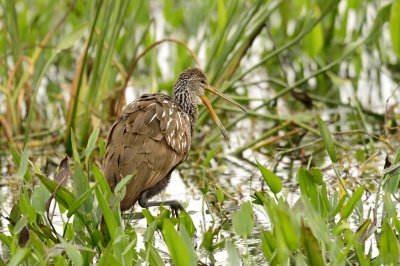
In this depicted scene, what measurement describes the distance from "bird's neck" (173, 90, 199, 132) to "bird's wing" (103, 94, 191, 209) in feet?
1.28

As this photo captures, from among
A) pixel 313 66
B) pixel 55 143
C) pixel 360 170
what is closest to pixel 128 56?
pixel 313 66

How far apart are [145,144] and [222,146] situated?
2.48 metres

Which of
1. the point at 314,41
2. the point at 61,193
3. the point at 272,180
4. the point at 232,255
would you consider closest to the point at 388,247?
the point at 232,255

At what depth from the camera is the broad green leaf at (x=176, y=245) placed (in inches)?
156

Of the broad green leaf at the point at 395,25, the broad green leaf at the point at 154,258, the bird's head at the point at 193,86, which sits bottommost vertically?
the broad green leaf at the point at 154,258

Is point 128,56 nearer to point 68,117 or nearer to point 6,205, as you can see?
point 68,117

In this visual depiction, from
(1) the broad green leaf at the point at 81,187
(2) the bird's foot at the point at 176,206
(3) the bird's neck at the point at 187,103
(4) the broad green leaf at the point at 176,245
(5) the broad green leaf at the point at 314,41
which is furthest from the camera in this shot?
(5) the broad green leaf at the point at 314,41

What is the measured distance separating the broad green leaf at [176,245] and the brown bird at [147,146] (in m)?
1.04

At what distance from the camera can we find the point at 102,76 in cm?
716

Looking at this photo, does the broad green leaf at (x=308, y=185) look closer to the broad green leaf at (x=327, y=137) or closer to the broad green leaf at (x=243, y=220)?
the broad green leaf at (x=327, y=137)

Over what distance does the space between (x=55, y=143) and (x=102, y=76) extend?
2.81ft

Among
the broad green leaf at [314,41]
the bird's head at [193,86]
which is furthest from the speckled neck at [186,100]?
the broad green leaf at [314,41]

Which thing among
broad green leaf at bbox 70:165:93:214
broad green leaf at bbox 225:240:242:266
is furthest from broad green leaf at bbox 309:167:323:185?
broad green leaf at bbox 70:165:93:214

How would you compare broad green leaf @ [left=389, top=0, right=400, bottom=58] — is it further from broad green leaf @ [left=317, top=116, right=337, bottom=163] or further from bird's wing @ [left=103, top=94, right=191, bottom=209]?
broad green leaf @ [left=317, top=116, right=337, bottom=163]
